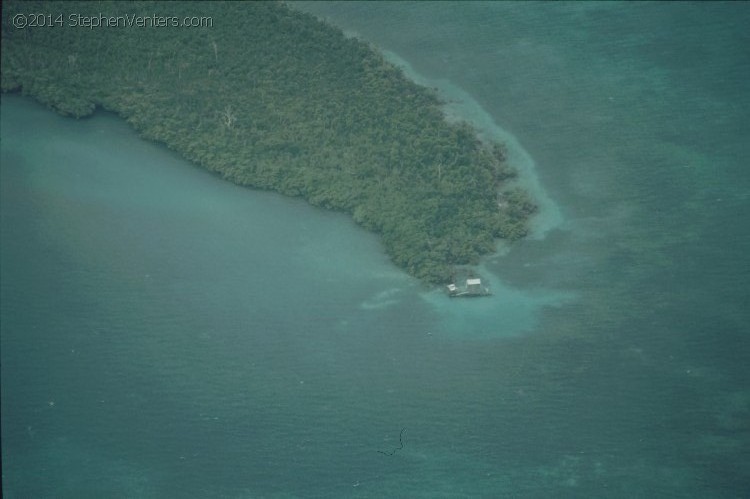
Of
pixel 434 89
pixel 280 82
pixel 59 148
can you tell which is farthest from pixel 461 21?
pixel 59 148

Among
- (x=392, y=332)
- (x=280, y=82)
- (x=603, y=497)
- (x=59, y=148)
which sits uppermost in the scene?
(x=280, y=82)

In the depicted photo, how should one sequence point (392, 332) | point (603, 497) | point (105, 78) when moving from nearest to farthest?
1. point (603, 497)
2. point (392, 332)
3. point (105, 78)

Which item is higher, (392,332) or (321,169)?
(321,169)

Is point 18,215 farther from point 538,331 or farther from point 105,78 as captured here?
point 538,331

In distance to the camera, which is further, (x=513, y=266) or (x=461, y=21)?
(x=461, y=21)

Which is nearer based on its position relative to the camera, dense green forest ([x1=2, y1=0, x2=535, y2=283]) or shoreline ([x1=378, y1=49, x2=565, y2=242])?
dense green forest ([x1=2, y1=0, x2=535, y2=283])

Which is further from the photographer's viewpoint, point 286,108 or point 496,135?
point 286,108

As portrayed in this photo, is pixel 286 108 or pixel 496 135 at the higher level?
pixel 286 108

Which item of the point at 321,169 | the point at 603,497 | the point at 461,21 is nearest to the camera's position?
the point at 603,497
